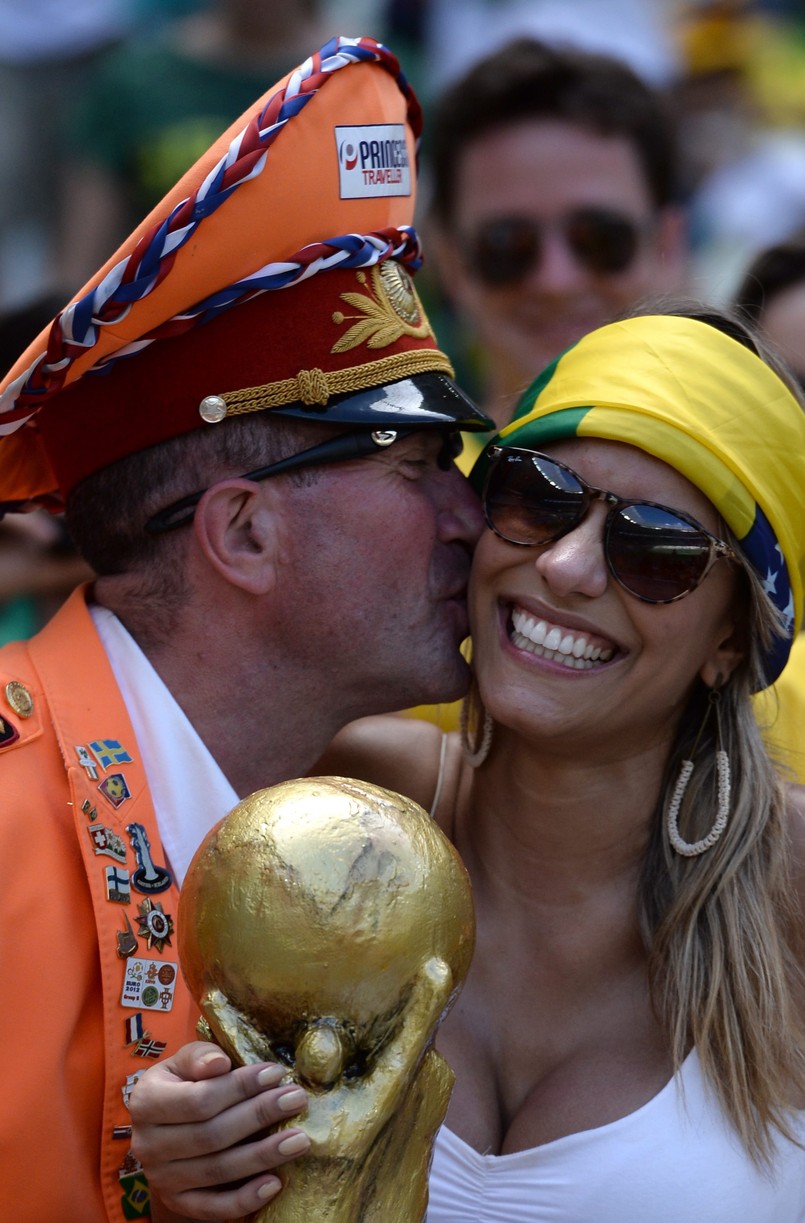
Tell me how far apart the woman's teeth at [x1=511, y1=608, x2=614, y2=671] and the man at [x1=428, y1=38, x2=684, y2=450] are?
7.51ft

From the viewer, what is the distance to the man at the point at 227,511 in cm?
267

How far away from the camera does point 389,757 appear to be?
3.35m

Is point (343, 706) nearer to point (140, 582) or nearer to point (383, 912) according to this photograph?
point (140, 582)

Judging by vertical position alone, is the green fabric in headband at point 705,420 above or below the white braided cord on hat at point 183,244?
below

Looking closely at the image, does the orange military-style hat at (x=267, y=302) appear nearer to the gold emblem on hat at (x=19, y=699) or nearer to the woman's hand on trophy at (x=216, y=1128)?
the gold emblem on hat at (x=19, y=699)

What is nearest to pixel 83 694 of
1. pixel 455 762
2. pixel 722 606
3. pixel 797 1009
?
pixel 455 762

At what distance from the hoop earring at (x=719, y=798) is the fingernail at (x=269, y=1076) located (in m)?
1.30

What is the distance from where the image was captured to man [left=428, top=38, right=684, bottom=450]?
4984 mm

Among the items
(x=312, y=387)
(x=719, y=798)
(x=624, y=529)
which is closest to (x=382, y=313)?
(x=312, y=387)

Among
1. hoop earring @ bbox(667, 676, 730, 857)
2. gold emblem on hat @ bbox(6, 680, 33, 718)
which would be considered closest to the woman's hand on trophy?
gold emblem on hat @ bbox(6, 680, 33, 718)

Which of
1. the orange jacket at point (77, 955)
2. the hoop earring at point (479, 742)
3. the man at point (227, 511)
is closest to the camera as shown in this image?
the orange jacket at point (77, 955)

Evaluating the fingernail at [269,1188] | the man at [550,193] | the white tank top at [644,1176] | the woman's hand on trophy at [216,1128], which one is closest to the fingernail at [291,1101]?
the woman's hand on trophy at [216,1128]

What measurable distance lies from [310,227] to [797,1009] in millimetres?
1713

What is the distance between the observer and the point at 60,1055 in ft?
8.14
